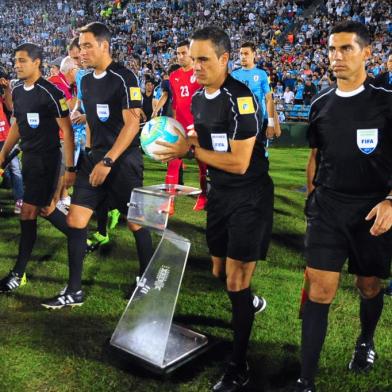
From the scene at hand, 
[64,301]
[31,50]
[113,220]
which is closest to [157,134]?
[64,301]

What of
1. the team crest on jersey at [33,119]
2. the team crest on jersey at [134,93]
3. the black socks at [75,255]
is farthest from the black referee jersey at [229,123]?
the team crest on jersey at [33,119]

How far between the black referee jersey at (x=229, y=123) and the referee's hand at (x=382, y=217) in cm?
73

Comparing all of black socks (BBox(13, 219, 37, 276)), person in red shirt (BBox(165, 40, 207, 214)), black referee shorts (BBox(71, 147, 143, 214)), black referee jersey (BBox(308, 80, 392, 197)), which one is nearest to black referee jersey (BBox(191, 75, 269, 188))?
black referee jersey (BBox(308, 80, 392, 197))

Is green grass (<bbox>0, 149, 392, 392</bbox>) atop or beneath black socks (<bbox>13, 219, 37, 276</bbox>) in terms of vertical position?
beneath

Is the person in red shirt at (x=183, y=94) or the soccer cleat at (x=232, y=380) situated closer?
the soccer cleat at (x=232, y=380)

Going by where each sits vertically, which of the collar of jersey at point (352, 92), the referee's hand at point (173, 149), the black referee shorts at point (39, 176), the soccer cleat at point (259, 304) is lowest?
the soccer cleat at point (259, 304)

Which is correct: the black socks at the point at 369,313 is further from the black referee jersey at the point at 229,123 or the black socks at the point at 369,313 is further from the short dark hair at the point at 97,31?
the short dark hair at the point at 97,31

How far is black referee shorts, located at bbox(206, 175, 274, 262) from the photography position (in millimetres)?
2980

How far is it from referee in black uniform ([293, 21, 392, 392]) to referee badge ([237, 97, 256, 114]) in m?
0.37

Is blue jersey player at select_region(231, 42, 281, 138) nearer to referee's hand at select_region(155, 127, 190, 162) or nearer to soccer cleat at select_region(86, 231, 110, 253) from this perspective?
soccer cleat at select_region(86, 231, 110, 253)

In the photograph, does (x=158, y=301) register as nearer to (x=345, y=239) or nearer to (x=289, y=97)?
(x=345, y=239)

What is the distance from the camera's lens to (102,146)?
4168 mm

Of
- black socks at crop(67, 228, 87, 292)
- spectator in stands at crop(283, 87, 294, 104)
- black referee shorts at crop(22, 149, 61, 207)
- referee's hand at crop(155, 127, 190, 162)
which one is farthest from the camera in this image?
spectator in stands at crop(283, 87, 294, 104)

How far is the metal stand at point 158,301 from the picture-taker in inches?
123
